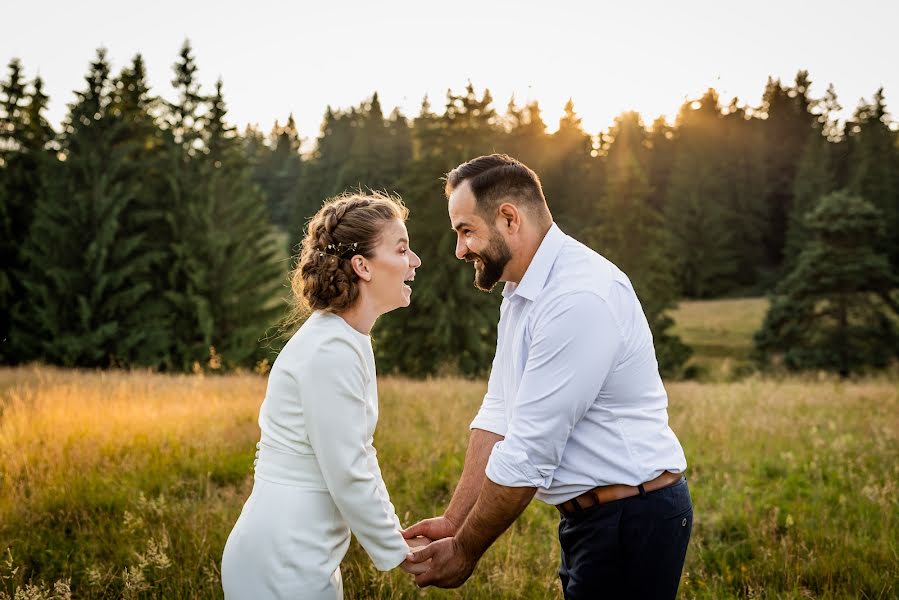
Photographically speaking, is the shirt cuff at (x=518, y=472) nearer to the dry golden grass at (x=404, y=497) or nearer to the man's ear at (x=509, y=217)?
the man's ear at (x=509, y=217)

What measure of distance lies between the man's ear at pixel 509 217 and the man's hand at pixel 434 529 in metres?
1.50

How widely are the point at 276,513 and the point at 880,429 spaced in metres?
8.00

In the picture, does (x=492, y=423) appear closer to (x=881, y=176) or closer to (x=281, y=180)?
(x=881, y=176)

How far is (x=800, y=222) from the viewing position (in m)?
55.5

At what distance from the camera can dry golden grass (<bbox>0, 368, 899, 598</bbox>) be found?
4.20 m

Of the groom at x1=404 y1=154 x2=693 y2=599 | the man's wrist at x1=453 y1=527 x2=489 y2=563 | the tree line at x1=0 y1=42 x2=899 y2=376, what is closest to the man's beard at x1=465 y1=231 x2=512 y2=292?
the groom at x1=404 y1=154 x2=693 y2=599

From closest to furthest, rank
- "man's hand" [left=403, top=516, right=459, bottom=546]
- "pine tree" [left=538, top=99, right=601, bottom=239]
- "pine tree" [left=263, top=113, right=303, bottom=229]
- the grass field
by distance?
1. "man's hand" [left=403, top=516, right=459, bottom=546]
2. the grass field
3. "pine tree" [left=538, top=99, right=601, bottom=239]
4. "pine tree" [left=263, top=113, right=303, bottom=229]

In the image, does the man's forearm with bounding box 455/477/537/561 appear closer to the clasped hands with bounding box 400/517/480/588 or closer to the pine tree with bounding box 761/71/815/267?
the clasped hands with bounding box 400/517/480/588

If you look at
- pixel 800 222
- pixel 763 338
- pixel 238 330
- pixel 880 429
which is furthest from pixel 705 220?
pixel 880 429

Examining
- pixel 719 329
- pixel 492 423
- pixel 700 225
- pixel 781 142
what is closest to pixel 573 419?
pixel 492 423

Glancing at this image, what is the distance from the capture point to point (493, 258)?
301 centimetres

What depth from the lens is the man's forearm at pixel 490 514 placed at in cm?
265

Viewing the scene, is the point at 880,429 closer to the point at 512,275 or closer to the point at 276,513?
the point at 512,275

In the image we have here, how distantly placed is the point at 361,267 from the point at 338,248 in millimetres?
141
